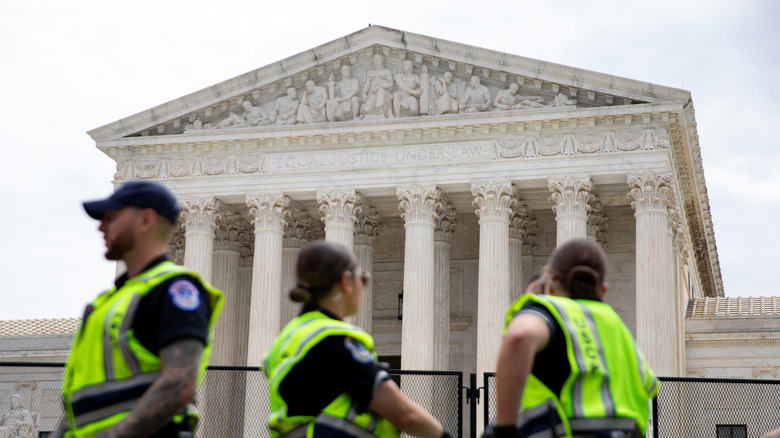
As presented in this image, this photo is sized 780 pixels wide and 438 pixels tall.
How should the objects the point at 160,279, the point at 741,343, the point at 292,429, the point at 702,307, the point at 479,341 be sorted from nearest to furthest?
1. the point at 160,279
2. the point at 292,429
3. the point at 479,341
4. the point at 741,343
5. the point at 702,307

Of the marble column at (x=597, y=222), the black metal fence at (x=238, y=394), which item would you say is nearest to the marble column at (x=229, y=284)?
the marble column at (x=597, y=222)

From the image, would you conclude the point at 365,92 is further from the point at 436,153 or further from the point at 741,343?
the point at 741,343

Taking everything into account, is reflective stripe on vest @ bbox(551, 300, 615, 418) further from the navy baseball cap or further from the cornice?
the cornice

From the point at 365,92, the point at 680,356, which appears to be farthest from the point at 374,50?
the point at 680,356

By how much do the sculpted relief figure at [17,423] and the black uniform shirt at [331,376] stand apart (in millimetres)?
17598

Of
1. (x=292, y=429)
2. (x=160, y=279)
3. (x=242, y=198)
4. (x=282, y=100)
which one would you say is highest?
(x=282, y=100)

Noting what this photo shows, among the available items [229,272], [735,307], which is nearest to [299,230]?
[229,272]

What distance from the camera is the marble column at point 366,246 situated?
37.9 m

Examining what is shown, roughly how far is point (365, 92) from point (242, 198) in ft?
19.3

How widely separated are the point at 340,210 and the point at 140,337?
30419 millimetres

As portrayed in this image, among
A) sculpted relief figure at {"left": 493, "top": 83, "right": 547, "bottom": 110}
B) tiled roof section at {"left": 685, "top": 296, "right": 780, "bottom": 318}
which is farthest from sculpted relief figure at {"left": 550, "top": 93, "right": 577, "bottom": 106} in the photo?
tiled roof section at {"left": 685, "top": 296, "right": 780, "bottom": 318}

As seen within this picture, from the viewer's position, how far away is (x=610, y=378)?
5.60 m

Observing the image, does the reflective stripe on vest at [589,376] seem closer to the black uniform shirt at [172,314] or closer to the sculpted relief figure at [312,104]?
the black uniform shirt at [172,314]

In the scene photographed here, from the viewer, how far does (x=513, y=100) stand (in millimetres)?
34750
